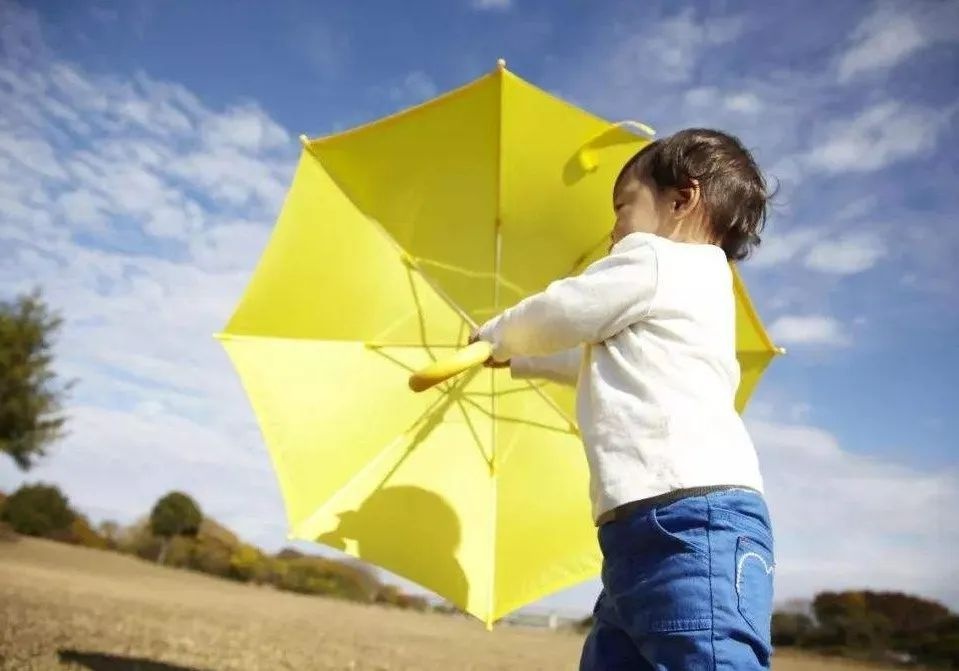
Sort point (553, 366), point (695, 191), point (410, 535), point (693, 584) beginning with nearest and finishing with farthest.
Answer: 1. point (693, 584)
2. point (695, 191)
3. point (553, 366)
4. point (410, 535)

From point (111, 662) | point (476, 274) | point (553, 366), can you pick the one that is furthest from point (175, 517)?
point (553, 366)

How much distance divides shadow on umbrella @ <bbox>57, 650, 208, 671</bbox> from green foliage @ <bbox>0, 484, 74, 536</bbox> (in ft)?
50.9

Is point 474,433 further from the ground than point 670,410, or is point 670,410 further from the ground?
point 474,433

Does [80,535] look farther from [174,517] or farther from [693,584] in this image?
[693,584]

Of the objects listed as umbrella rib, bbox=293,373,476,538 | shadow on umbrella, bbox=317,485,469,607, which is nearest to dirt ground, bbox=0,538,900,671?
umbrella rib, bbox=293,373,476,538

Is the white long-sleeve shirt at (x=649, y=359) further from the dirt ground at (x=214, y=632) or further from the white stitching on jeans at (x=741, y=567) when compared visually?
the dirt ground at (x=214, y=632)

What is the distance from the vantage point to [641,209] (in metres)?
2.13

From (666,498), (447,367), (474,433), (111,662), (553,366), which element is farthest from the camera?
(111,662)

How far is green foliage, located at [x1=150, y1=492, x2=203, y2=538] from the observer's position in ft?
60.2

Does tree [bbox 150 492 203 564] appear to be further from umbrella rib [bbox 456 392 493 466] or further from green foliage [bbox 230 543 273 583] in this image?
umbrella rib [bbox 456 392 493 466]

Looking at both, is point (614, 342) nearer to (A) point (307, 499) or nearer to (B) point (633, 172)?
(B) point (633, 172)

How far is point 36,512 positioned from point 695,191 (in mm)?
19816

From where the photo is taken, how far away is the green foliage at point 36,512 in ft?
57.2

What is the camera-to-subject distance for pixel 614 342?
6.48 feet
